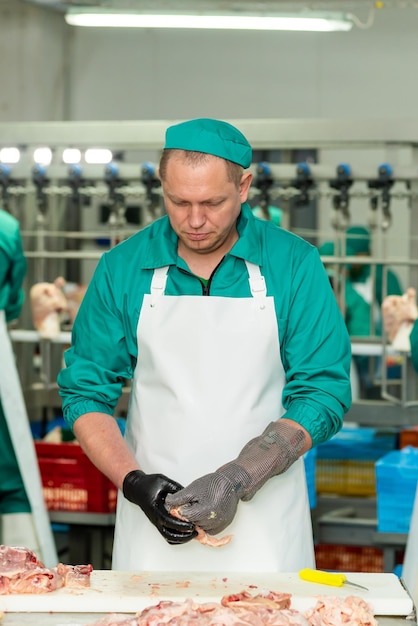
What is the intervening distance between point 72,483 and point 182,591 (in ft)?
8.22

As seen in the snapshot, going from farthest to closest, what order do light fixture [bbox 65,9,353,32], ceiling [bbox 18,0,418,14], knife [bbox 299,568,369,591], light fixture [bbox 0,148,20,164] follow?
1. ceiling [bbox 18,0,418,14]
2. light fixture [bbox 65,9,353,32]
3. light fixture [bbox 0,148,20,164]
4. knife [bbox 299,568,369,591]

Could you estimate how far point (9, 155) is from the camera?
538 cm

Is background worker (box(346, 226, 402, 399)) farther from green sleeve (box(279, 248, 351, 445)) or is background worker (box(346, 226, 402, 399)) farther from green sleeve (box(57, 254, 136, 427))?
green sleeve (box(57, 254, 136, 427))

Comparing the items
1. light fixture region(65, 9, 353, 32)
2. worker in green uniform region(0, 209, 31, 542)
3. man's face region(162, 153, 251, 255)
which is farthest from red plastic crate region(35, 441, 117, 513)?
light fixture region(65, 9, 353, 32)

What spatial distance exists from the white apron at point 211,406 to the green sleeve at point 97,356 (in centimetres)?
9

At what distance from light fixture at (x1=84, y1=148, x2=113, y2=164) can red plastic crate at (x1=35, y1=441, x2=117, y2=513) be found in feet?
5.03

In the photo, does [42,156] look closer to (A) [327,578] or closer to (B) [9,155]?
(B) [9,155]

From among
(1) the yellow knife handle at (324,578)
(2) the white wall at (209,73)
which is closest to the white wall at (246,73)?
(2) the white wall at (209,73)

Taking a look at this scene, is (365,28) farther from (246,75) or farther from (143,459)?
(143,459)

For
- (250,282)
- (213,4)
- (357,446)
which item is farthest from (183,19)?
(250,282)

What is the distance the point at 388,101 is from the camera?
31.9 feet

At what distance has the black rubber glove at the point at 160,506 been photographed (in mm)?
2455

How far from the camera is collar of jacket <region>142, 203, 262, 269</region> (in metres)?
2.84

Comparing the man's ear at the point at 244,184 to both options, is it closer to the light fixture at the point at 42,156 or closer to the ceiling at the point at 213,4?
the light fixture at the point at 42,156
